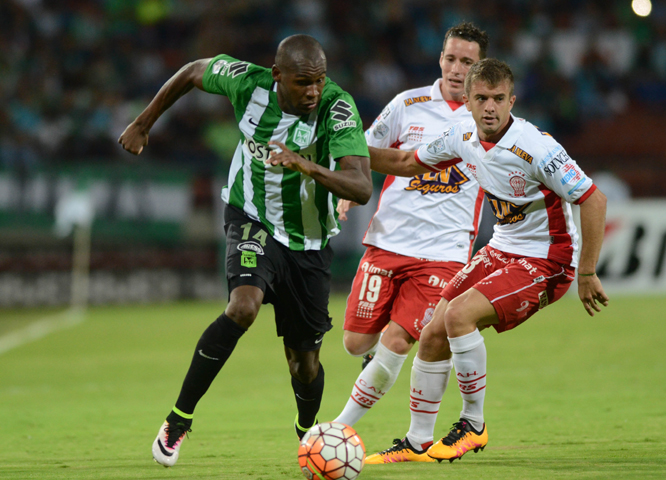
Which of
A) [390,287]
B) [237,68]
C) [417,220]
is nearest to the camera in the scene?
[237,68]

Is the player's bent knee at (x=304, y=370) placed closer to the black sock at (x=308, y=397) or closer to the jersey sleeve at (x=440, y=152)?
the black sock at (x=308, y=397)

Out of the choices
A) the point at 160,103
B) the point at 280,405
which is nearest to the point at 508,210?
the point at 160,103

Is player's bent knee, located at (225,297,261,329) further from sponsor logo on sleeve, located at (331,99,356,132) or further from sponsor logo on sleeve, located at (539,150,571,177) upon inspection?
sponsor logo on sleeve, located at (539,150,571,177)

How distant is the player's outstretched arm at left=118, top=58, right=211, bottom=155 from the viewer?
5.34m

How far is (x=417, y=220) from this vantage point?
19.7ft

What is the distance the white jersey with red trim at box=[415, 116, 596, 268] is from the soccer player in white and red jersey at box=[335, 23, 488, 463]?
570 millimetres

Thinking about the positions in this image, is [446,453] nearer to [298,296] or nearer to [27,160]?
[298,296]

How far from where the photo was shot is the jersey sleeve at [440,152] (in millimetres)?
5371

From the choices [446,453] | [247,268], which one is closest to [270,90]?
[247,268]

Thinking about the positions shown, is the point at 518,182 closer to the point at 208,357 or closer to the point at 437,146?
the point at 437,146

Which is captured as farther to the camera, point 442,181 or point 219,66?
point 442,181

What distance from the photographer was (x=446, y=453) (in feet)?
16.3

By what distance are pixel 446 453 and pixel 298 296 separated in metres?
1.25

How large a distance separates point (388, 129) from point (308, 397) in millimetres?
1984
